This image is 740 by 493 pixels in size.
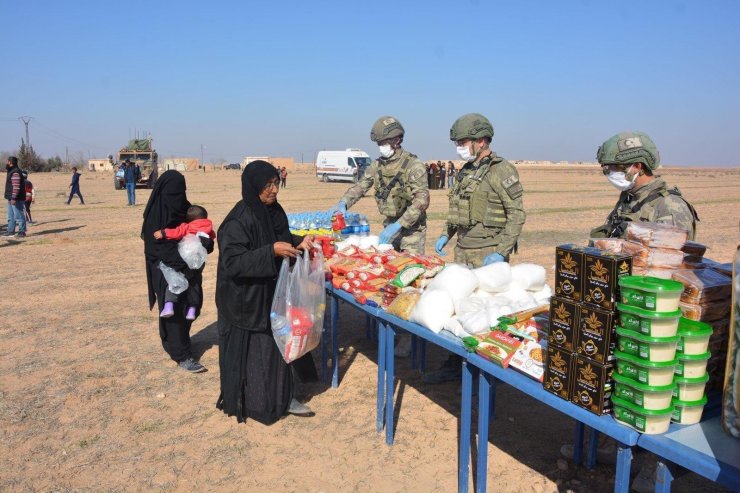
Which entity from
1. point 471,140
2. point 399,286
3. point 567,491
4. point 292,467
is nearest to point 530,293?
point 399,286

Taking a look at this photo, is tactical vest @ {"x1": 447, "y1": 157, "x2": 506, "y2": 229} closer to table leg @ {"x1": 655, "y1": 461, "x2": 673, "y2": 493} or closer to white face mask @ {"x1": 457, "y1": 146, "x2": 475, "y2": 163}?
white face mask @ {"x1": 457, "y1": 146, "x2": 475, "y2": 163}

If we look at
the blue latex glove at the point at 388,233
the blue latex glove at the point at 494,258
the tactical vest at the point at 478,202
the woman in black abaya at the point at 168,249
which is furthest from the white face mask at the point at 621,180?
the woman in black abaya at the point at 168,249

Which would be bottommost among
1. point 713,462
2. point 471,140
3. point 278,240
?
point 713,462

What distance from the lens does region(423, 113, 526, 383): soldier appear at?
4559 millimetres

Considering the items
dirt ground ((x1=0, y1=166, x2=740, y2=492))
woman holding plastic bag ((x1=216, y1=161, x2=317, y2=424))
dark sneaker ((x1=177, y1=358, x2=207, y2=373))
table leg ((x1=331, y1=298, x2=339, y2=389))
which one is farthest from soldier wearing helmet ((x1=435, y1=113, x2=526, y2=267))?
dark sneaker ((x1=177, y1=358, x2=207, y2=373))

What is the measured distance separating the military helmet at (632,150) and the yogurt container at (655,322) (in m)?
1.69

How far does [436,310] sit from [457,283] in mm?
222

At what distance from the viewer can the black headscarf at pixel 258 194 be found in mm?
3883

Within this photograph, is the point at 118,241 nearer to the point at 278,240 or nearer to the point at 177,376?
the point at 177,376

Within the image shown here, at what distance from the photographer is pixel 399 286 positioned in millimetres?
3895

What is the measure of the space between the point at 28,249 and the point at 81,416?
908cm

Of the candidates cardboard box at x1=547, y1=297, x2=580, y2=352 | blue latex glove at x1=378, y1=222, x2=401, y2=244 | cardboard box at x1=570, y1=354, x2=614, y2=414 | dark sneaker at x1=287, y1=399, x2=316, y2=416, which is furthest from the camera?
blue latex glove at x1=378, y1=222, x2=401, y2=244

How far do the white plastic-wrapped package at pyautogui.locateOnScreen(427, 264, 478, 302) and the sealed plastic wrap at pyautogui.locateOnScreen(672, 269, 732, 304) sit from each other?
127 centimetres

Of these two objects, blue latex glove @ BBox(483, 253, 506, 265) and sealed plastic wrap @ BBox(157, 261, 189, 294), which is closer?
blue latex glove @ BBox(483, 253, 506, 265)
